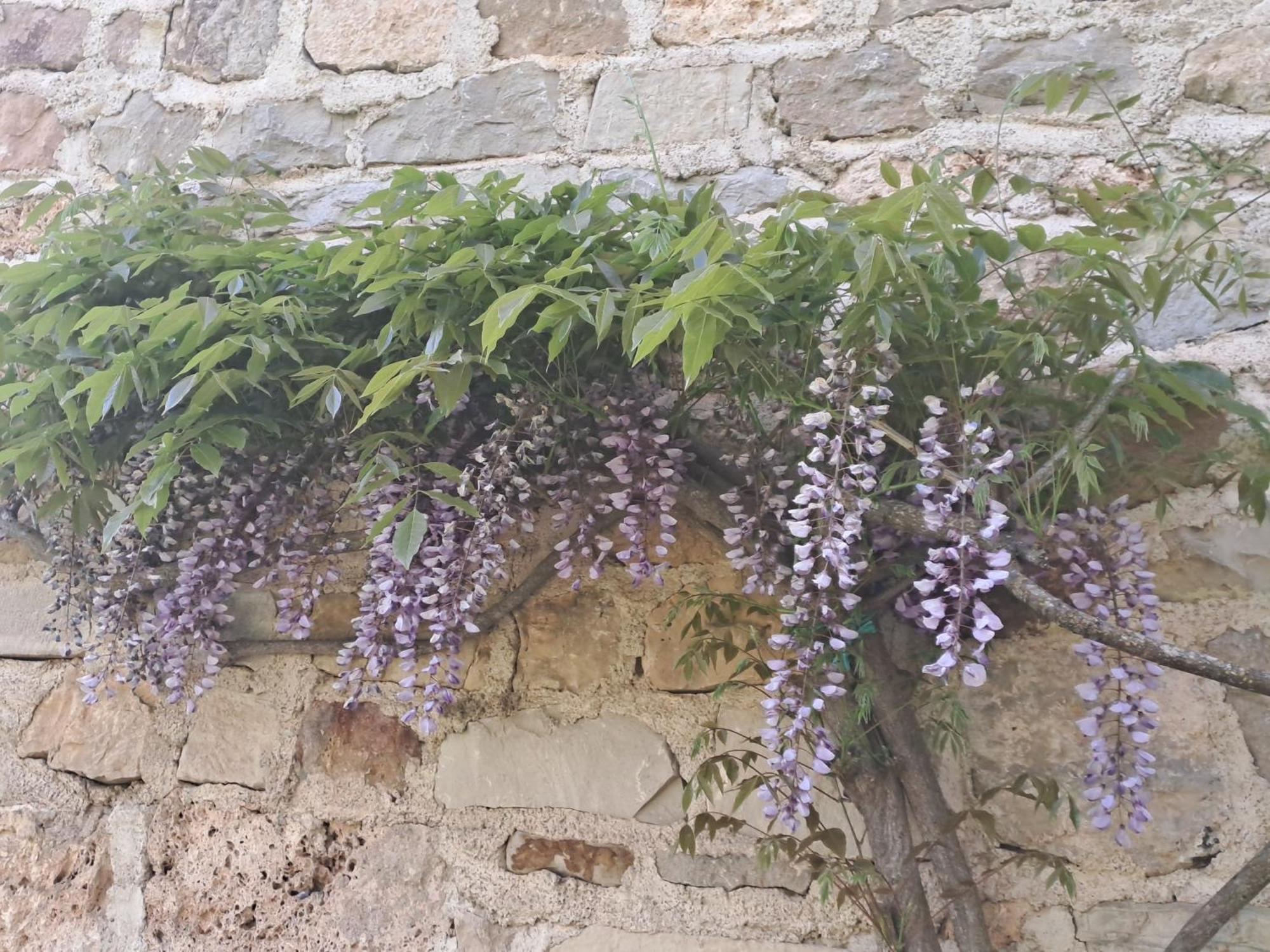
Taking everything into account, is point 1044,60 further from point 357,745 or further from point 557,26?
point 357,745

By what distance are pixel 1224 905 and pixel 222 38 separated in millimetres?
2025

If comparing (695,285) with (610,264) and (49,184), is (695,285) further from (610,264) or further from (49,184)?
(49,184)

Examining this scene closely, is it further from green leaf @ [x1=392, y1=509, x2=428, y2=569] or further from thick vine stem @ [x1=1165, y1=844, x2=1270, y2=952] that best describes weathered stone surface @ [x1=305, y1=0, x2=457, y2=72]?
thick vine stem @ [x1=1165, y1=844, x2=1270, y2=952]

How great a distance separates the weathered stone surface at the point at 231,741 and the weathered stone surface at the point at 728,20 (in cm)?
123

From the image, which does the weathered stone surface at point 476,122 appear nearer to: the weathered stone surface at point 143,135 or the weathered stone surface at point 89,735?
the weathered stone surface at point 143,135

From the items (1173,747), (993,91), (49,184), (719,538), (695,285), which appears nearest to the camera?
(695,285)

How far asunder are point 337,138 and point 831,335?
1076mm

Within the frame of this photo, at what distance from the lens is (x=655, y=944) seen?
1.24 metres

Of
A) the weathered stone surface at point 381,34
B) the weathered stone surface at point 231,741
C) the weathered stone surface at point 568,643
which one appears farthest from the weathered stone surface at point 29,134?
the weathered stone surface at point 568,643

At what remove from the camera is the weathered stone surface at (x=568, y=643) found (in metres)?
1.36

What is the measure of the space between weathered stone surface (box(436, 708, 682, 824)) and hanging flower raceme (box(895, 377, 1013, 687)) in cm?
49

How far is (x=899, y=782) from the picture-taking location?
1172mm

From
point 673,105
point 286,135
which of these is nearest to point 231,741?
point 286,135

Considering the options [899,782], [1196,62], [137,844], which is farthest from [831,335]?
[137,844]
